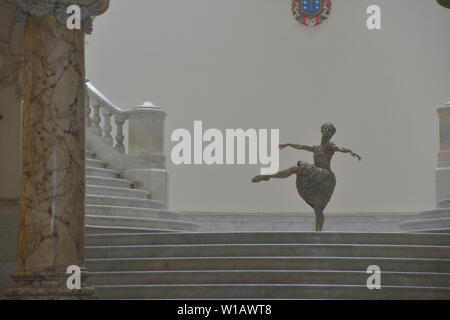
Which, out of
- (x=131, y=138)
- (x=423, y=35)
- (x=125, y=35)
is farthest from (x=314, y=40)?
(x=131, y=138)

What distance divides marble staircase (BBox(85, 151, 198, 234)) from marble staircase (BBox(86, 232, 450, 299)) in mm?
1682

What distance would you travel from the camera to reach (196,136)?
23109 mm

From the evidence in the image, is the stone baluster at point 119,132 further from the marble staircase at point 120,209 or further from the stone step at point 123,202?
the stone step at point 123,202

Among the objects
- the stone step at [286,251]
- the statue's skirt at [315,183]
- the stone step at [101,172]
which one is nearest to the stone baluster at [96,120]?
the stone step at [101,172]

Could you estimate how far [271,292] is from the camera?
1217 cm

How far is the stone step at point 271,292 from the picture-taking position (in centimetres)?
1208

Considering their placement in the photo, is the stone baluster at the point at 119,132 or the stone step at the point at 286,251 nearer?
the stone step at the point at 286,251

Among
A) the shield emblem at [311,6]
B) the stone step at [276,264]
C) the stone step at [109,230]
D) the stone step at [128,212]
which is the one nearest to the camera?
the stone step at [276,264]

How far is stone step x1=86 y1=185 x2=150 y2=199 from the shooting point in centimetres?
1728

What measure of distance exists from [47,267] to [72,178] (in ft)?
→ 3.18

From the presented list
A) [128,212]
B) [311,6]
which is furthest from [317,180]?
[311,6]

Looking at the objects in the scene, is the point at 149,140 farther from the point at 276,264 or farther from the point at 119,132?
the point at 276,264

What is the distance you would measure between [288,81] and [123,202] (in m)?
7.57

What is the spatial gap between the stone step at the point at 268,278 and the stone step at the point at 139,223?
2.97 meters
